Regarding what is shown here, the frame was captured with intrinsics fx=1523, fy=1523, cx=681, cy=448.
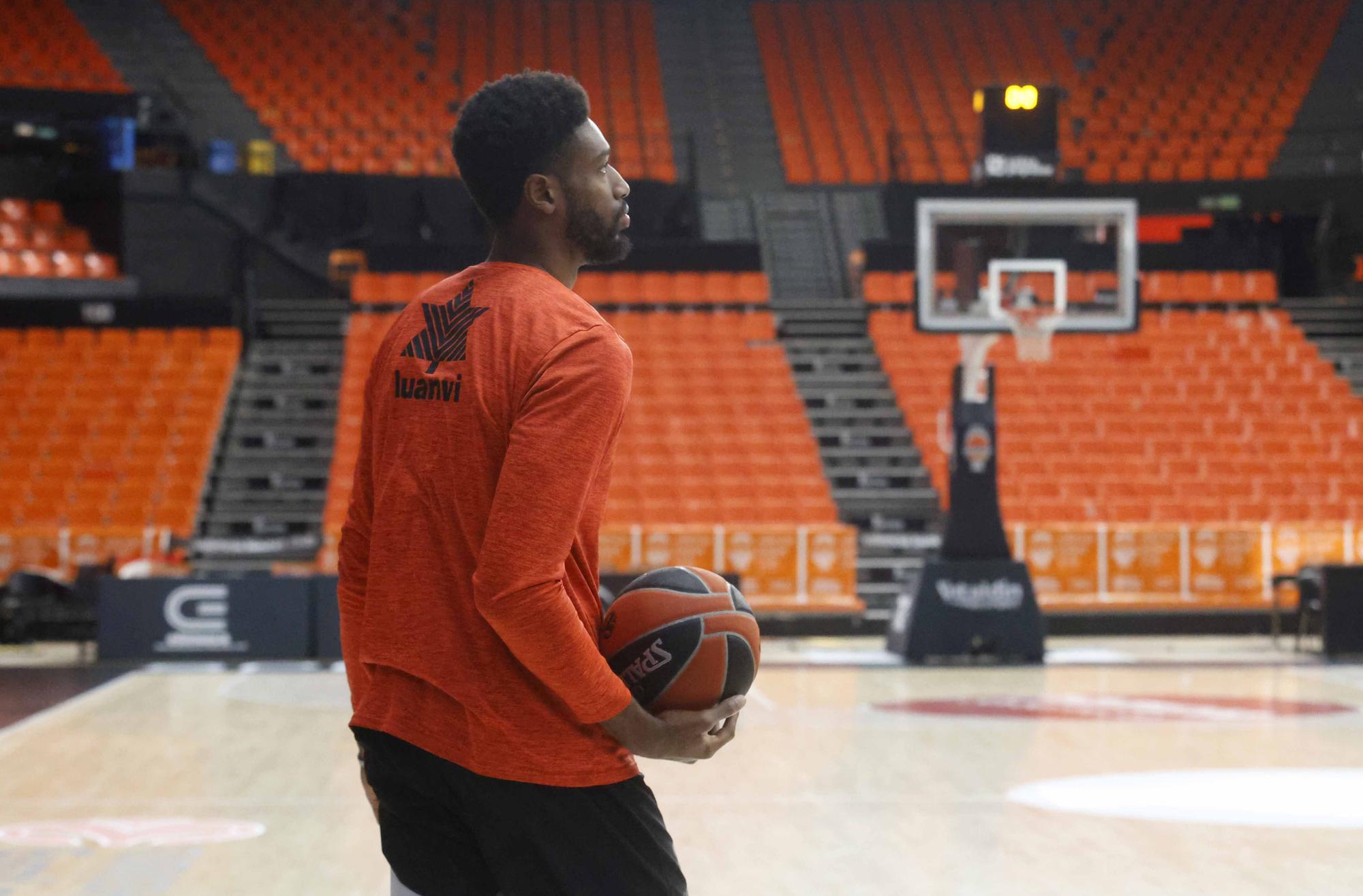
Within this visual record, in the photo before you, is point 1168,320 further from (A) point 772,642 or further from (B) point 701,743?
(B) point 701,743

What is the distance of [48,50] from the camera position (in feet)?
66.7

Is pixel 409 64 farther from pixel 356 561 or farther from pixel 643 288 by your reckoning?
pixel 356 561

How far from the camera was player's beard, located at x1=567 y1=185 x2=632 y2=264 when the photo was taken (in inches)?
72.8

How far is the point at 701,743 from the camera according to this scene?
1.81 m

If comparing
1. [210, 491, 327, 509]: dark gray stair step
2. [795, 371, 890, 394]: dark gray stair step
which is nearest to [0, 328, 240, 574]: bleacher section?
[210, 491, 327, 509]: dark gray stair step

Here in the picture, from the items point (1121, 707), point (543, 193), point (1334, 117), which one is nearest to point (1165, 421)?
point (1121, 707)

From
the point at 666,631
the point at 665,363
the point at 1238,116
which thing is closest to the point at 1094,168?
the point at 1238,116

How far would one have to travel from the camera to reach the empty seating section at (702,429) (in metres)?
14.0

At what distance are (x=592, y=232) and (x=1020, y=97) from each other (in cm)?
A: 1045

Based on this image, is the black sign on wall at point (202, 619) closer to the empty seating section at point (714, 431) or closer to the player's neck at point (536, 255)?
the empty seating section at point (714, 431)

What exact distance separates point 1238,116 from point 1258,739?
16.1m

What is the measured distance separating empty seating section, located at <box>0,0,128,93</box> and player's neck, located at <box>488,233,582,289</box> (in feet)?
60.3

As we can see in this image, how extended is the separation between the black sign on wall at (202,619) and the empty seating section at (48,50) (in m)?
9.66

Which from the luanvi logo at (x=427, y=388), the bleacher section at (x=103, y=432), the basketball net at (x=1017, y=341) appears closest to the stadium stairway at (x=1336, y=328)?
the basketball net at (x=1017, y=341)
